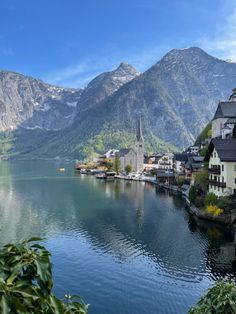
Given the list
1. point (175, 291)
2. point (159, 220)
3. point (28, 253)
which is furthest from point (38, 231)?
point (28, 253)

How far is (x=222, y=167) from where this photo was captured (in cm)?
7212

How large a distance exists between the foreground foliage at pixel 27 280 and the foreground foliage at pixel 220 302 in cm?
873

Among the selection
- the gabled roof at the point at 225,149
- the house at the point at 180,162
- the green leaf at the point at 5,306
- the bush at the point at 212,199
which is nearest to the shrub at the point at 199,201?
the bush at the point at 212,199

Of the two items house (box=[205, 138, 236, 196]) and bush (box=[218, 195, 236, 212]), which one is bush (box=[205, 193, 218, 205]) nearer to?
bush (box=[218, 195, 236, 212])

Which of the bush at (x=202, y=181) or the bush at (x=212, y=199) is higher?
the bush at (x=202, y=181)

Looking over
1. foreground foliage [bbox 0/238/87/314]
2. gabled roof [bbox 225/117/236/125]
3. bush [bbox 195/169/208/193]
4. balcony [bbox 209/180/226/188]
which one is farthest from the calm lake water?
gabled roof [bbox 225/117/236/125]

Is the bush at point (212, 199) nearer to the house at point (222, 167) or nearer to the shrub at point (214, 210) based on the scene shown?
the shrub at point (214, 210)

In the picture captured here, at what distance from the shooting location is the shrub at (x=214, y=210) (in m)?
67.4

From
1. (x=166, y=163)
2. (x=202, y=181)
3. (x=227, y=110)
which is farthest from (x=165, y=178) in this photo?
(x=202, y=181)

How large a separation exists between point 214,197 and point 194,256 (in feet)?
82.4

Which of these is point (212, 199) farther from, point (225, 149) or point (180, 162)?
point (180, 162)

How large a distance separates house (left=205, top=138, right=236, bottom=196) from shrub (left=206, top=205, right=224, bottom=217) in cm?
412

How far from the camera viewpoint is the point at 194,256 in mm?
48219

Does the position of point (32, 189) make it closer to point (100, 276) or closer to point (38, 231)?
point (38, 231)
